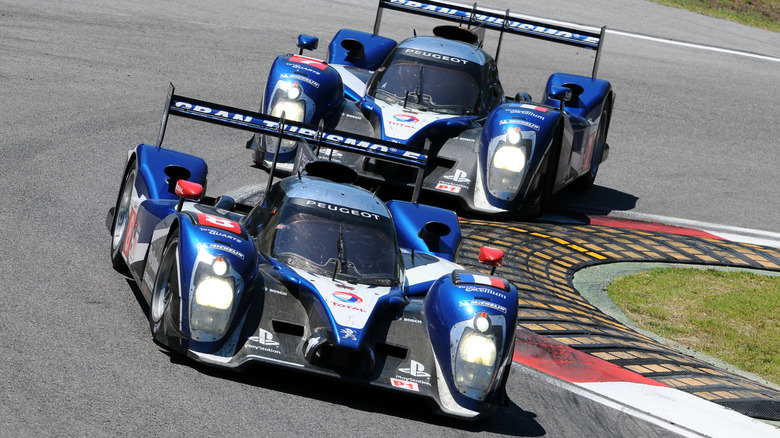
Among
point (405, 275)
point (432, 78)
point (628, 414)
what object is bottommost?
point (628, 414)

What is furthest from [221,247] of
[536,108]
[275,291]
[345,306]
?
[536,108]

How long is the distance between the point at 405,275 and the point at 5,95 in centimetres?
726

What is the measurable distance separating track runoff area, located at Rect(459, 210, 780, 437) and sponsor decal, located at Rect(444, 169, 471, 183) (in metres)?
0.45

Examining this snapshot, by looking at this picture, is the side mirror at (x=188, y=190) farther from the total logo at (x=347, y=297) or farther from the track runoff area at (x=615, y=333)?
the track runoff area at (x=615, y=333)

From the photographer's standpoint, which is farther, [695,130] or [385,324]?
[695,130]

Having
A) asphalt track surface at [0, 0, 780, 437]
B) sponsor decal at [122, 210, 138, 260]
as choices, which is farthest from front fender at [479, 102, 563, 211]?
sponsor decal at [122, 210, 138, 260]

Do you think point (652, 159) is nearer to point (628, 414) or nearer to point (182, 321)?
point (628, 414)

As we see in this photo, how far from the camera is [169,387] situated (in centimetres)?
684

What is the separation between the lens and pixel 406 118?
12750 millimetres

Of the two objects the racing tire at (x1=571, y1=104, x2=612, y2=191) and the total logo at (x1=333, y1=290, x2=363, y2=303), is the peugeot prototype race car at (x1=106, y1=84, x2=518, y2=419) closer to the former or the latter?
the total logo at (x1=333, y1=290, x2=363, y2=303)

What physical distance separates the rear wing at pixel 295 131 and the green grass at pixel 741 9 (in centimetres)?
1877

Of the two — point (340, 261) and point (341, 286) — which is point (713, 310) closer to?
point (340, 261)

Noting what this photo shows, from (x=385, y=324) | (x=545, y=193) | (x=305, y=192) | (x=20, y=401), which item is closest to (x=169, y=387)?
(x=20, y=401)

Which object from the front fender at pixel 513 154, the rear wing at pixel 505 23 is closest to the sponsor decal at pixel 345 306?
the front fender at pixel 513 154
